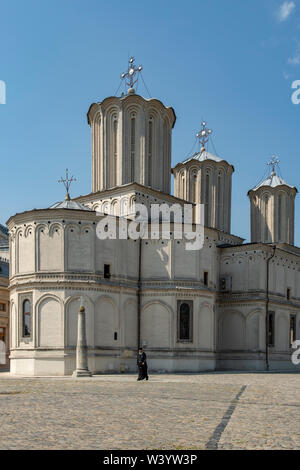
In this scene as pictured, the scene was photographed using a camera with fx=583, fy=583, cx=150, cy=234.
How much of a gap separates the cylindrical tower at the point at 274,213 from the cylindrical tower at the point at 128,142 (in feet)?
46.2

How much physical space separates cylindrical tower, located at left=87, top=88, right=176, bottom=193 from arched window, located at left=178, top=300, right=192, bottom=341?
9.31 metres

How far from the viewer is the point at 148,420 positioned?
13016 millimetres

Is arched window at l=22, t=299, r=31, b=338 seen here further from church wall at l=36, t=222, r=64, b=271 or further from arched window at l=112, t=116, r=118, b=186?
arched window at l=112, t=116, r=118, b=186

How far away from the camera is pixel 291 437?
11.0 metres

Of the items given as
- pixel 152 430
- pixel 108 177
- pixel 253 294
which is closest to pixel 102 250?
pixel 108 177

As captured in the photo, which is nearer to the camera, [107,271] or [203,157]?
[107,271]

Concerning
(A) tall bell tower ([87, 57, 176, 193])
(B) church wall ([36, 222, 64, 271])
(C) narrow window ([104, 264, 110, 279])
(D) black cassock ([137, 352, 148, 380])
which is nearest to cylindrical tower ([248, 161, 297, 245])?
(A) tall bell tower ([87, 57, 176, 193])

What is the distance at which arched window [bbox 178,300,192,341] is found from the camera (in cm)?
3859

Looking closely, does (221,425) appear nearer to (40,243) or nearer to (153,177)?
(40,243)

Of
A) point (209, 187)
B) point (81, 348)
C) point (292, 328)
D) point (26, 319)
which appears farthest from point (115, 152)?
point (292, 328)

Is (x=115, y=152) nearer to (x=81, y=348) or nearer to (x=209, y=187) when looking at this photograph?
(x=209, y=187)

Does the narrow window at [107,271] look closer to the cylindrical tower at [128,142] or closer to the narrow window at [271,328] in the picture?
the cylindrical tower at [128,142]

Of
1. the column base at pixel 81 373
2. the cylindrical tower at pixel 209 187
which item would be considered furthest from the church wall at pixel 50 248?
the cylindrical tower at pixel 209 187

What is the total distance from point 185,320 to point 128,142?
1335cm
